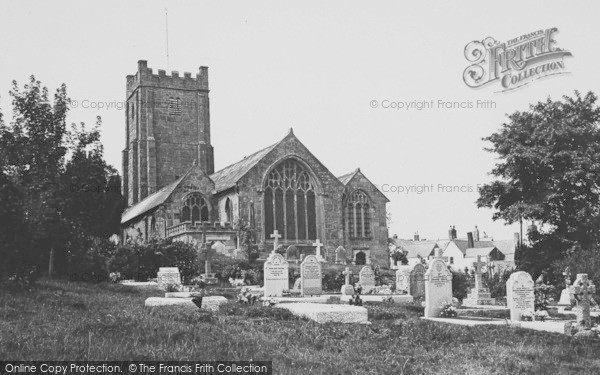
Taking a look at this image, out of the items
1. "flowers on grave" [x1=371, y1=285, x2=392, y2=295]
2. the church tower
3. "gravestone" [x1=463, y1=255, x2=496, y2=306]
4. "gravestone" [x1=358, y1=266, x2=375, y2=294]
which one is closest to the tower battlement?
the church tower

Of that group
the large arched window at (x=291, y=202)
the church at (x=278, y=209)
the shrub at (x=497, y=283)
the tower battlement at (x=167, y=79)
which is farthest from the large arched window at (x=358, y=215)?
the tower battlement at (x=167, y=79)

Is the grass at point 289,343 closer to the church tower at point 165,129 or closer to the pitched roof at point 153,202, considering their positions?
the pitched roof at point 153,202

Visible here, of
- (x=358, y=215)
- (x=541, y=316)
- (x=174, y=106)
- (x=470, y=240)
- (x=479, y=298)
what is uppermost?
(x=174, y=106)

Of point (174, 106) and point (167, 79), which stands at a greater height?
point (167, 79)

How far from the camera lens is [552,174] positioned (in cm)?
3288

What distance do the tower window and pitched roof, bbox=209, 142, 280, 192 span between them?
9.76 m

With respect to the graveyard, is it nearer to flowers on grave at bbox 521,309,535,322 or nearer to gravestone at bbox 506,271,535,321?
flowers on grave at bbox 521,309,535,322

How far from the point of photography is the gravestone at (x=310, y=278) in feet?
81.6

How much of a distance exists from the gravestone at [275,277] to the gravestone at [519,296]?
847cm

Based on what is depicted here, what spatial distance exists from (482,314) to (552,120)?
18.4 metres

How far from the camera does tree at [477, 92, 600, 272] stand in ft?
105

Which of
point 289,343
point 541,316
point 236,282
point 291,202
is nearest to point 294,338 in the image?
point 289,343

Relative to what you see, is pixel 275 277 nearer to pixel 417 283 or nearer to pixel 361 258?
pixel 417 283

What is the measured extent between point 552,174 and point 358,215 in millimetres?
15967
